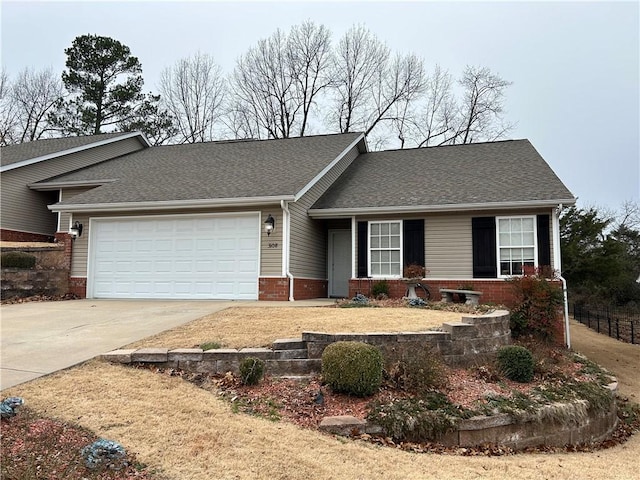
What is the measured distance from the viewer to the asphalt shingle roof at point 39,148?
698 inches

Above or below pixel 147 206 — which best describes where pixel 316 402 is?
below

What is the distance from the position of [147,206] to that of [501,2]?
11078 mm

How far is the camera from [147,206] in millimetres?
12234

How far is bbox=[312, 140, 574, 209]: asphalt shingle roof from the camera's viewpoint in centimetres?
1165

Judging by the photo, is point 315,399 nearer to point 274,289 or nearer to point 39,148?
point 274,289

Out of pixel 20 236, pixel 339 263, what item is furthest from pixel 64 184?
pixel 339 263

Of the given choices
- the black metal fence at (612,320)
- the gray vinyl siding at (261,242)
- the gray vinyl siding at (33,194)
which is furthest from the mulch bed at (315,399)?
the gray vinyl siding at (33,194)

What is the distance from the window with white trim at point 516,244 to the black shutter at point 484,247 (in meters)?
→ 0.14

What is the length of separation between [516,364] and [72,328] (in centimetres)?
715

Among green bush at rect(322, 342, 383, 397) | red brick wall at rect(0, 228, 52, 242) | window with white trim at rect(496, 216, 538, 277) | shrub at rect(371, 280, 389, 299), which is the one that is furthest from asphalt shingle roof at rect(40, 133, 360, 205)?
green bush at rect(322, 342, 383, 397)

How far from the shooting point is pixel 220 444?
12.7 feet

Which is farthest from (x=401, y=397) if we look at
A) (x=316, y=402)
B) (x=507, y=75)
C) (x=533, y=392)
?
(x=507, y=75)

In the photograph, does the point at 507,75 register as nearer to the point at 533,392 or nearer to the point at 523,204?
the point at 523,204

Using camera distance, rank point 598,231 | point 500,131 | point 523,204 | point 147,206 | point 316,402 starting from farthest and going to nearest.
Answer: point 500,131
point 598,231
point 147,206
point 523,204
point 316,402
